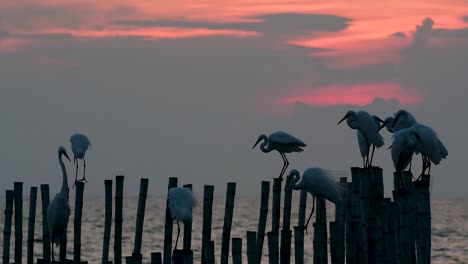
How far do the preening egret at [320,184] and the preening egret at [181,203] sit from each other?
192 cm

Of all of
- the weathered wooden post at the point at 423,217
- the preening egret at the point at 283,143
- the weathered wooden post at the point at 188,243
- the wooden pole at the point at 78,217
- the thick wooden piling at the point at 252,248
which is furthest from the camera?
the preening egret at the point at 283,143

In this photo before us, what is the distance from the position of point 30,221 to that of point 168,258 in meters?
3.27

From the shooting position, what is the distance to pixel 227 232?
18.2 m

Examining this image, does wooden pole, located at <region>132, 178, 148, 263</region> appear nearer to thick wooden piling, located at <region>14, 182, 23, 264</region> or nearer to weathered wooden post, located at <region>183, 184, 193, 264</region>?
weathered wooden post, located at <region>183, 184, 193, 264</region>

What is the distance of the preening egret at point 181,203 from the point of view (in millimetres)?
16234

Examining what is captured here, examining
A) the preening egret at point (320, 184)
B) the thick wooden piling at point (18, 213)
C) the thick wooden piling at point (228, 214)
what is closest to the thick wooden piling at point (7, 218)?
the thick wooden piling at point (18, 213)

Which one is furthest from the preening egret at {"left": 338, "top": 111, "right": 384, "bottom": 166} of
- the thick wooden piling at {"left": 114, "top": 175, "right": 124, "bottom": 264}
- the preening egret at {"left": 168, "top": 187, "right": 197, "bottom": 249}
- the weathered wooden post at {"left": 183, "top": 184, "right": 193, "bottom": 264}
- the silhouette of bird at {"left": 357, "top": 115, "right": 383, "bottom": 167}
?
the thick wooden piling at {"left": 114, "top": 175, "right": 124, "bottom": 264}

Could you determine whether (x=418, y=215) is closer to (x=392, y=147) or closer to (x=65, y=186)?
(x=392, y=147)

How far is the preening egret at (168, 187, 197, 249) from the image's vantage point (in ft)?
53.3

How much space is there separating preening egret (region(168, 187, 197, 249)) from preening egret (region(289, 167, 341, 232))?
192 centimetres

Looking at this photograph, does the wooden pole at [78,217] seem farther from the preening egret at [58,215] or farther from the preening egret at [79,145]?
the preening egret at [79,145]

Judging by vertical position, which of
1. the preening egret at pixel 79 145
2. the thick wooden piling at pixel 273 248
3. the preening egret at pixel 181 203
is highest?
the preening egret at pixel 79 145

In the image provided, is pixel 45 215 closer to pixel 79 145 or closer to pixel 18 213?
pixel 18 213

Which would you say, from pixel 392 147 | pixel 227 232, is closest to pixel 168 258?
pixel 227 232
